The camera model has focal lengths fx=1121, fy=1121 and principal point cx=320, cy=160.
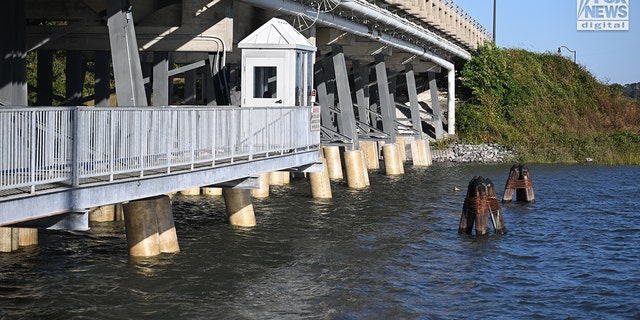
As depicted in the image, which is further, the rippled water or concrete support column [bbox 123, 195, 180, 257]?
concrete support column [bbox 123, 195, 180, 257]

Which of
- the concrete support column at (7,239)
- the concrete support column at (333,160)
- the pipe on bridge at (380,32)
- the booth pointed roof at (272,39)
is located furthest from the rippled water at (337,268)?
the pipe on bridge at (380,32)

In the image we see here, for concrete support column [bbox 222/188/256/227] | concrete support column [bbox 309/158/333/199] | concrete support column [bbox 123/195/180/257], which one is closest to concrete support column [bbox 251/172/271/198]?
concrete support column [bbox 309/158/333/199]

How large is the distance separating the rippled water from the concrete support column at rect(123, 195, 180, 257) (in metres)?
0.25

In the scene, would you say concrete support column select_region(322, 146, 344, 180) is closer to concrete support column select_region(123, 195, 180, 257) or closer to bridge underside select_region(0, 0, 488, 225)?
bridge underside select_region(0, 0, 488, 225)

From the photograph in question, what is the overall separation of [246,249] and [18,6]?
616cm

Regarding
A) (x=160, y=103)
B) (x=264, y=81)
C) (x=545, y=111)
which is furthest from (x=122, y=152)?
(x=545, y=111)

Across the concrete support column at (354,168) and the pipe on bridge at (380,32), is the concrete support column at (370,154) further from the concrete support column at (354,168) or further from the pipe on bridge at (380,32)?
the concrete support column at (354,168)

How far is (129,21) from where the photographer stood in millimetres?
18938

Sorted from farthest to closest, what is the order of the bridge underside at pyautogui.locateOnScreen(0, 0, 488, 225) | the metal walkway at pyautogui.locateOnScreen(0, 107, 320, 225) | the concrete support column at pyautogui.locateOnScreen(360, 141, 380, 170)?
the concrete support column at pyautogui.locateOnScreen(360, 141, 380, 170) < the bridge underside at pyautogui.locateOnScreen(0, 0, 488, 225) < the metal walkway at pyautogui.locateOnScreen(0, 107, 320, 225)

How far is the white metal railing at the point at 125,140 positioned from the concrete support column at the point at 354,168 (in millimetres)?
12463

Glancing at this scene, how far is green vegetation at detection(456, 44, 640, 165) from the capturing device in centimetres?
5575

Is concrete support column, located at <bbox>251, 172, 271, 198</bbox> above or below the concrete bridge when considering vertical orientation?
below

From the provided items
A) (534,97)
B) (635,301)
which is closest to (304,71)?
(635,301)

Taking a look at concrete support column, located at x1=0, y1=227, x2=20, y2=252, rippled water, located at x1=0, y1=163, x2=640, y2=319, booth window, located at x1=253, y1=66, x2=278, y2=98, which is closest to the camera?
rippled water, located at x1=0, y1=163, x2=640, y2=319
